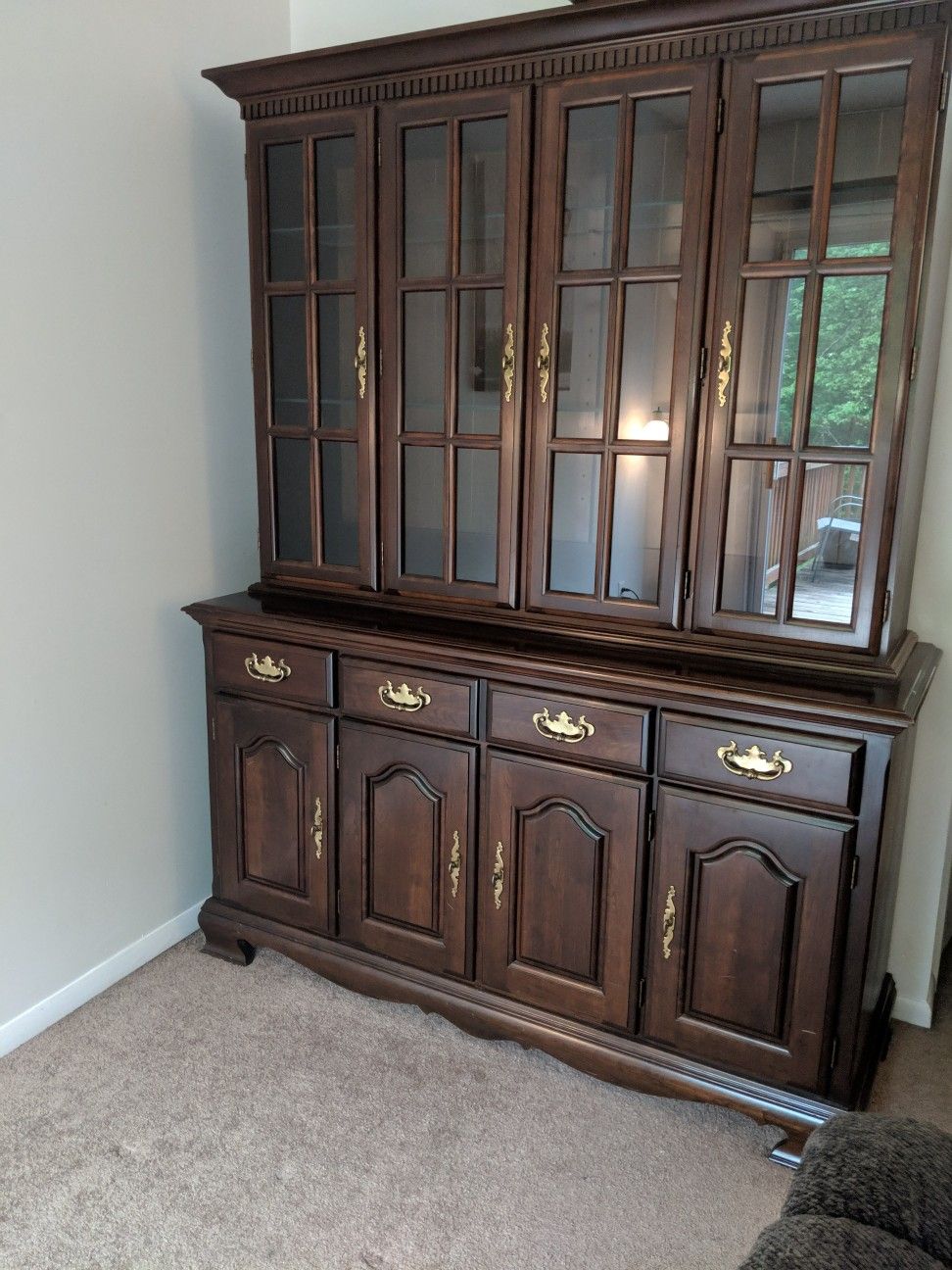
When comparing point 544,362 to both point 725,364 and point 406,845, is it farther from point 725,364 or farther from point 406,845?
point 406,845

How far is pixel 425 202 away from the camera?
1.98m

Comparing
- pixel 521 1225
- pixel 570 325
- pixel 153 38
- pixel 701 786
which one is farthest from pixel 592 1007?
pixel 153 38

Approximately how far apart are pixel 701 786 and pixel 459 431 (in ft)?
2.92

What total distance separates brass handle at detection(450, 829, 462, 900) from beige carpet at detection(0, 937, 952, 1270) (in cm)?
37

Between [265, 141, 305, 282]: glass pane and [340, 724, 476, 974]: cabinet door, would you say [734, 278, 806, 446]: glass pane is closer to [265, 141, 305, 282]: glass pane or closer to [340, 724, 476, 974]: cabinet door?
[340, 724, 476, 974]: cabinet door

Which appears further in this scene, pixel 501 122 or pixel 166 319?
pixel 166 319

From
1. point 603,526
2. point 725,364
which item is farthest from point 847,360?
point 603,526

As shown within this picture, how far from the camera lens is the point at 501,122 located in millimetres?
1870

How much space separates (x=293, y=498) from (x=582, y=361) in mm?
791

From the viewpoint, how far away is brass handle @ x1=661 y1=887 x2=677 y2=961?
180cm

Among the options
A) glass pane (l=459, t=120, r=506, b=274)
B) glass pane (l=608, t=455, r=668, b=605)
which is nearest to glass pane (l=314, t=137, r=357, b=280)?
glass pane (l=459, t=120, r=506, b=274)

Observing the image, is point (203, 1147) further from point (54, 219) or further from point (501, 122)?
point (501, 122)

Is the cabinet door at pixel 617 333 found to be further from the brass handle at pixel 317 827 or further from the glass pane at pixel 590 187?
the brass handle at pixel 317 827

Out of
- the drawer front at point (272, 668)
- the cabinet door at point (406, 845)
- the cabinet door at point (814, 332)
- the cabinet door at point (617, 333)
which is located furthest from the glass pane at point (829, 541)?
the drawer front at point (272, 668)
